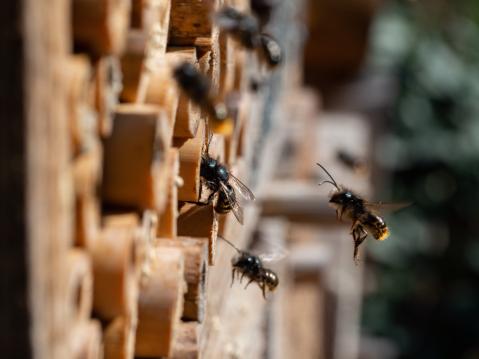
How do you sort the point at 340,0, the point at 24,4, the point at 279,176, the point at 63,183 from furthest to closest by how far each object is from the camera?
the point at 340,0 < the point at 279,176 < the point at 63,183 < the point at 24,4

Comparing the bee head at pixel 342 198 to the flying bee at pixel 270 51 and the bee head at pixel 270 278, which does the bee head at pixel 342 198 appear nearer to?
the bee head at pixel 270 278

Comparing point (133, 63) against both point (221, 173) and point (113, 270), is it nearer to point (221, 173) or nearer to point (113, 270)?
point (113, 270)

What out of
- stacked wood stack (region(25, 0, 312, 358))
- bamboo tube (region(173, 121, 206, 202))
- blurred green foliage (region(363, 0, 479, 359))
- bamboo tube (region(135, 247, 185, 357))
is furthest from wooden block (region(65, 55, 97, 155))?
blurred green foliage (region(363, 0, 479, 359))

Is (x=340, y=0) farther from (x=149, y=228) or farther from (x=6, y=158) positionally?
(x=6, y=158)

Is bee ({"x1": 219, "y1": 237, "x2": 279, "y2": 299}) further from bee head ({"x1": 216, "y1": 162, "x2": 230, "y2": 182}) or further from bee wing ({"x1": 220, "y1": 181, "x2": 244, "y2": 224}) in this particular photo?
bee head ({"x1": 216, "y1": 162, "x2": 230, "y2": 182})

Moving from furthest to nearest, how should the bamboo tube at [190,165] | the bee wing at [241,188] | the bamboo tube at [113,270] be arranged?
1. the bee wing at [241,188]
2. the bamboo tube at [190,165]
3. the bamboo tube at [113,270]

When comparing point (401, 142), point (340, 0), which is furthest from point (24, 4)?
point (401, 142)

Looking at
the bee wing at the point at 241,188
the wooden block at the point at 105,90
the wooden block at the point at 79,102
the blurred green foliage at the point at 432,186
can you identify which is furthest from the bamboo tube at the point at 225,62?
the blurred green foliage at the point at 432,186
